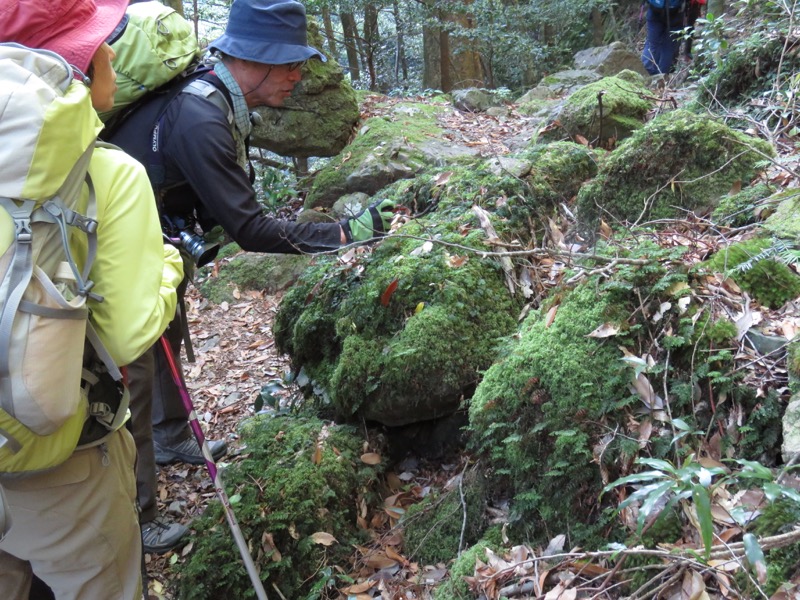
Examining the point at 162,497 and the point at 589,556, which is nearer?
the point at 589,556

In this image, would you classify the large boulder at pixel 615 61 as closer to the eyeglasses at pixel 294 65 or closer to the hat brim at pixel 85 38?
the eyeglasses at pixel 294 65

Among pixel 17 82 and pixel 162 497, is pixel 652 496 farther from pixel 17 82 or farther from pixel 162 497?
pixel 162 497

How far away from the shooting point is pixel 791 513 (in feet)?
7.14

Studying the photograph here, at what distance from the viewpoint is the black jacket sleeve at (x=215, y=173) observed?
3605 millimetres

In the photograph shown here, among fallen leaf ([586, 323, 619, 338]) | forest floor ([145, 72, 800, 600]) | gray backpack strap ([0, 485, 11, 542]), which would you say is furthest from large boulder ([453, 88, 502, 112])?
gray backpack strap ([0, 485, 11, 542])

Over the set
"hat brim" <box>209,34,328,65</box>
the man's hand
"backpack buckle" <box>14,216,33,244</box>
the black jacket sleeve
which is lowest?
the man's hand

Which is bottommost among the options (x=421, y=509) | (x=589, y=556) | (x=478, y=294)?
(x=421, y=509)

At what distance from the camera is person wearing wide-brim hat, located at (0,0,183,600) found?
2.02m

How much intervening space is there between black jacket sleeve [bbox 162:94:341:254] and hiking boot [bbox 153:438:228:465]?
1923 mm

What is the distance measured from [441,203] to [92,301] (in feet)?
10.4

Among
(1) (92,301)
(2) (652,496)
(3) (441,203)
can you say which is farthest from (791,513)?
(3) (441,203)

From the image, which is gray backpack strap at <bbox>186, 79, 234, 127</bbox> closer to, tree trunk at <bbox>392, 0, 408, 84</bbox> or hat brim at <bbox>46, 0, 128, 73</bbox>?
hat brim at <bbox>46, 0, 128, 73</bbox>

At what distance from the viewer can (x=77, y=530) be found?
2.55 metres

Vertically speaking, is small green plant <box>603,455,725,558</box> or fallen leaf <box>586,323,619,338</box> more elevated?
small green plant <box>603,455,725,558</box>
